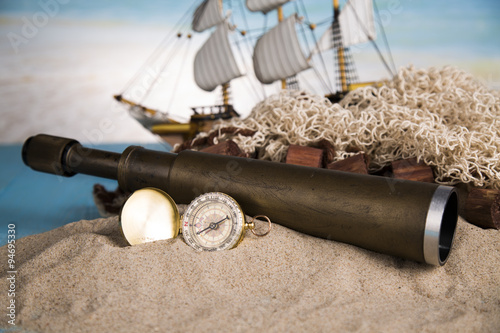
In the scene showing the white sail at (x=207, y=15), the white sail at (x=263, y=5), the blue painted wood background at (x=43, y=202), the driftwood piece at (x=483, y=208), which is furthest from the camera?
the white sail at (x=207, y=15)

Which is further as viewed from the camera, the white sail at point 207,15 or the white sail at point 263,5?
the white sail at point 207,15

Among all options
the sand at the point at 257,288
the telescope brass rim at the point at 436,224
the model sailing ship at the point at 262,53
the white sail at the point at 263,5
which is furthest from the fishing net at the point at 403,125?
the white sail at the point at 263,5

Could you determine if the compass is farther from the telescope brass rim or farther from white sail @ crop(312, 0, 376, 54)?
white sail @ crop(312, 0, 376, 54)

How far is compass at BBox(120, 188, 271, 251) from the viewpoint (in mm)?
1307

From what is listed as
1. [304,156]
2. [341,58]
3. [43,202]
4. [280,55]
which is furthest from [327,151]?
[341,58]

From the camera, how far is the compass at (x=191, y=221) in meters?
1.31

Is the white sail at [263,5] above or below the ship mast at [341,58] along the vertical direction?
above

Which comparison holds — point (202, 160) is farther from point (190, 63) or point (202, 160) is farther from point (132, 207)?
point (190, 63)

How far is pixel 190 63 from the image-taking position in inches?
187

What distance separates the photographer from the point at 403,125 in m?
1.77

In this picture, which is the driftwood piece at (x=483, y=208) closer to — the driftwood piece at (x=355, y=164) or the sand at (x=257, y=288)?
the sand at (x=257, y=288)

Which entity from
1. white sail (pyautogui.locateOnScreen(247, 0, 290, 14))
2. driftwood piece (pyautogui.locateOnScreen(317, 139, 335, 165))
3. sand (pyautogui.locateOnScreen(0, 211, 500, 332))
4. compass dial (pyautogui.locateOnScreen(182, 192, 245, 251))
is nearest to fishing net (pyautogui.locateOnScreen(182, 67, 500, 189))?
driftwood piece (pyautogui.locateOnScreen(317, 139, 335, 165))

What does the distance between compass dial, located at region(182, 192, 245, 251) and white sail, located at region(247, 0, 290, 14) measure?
8.94 ft

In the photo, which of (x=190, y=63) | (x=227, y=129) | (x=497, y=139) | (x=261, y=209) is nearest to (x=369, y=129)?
(x=497, y=139)
